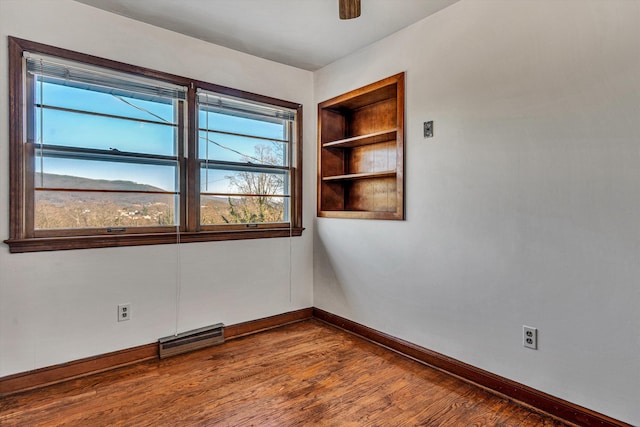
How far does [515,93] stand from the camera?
2096mm

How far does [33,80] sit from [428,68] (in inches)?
106

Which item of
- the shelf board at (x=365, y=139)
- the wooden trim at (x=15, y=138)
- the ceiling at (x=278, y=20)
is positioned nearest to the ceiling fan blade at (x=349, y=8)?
the ceiling at (x=278, y=20)

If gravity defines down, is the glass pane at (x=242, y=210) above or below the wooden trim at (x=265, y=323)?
above

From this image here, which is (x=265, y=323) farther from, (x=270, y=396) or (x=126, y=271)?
(x=126, y=271)

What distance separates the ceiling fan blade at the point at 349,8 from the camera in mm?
1799

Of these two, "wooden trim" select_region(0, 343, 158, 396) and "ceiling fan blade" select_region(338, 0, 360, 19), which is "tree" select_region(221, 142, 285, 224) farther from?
"ceiling fan blade" select_region(338, 0, 360, 19)

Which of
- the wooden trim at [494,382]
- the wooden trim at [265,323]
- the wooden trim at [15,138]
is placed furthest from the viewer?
the wooden trim at [265,323]

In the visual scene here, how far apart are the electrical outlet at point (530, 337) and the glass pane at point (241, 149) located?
2.44 m

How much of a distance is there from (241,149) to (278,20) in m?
1.13

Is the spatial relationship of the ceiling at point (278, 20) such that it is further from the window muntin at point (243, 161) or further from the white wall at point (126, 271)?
the window muntin at point (243, 161)

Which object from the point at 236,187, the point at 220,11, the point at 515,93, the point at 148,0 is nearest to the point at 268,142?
the point at 236,187

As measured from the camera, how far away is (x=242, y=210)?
127 inches

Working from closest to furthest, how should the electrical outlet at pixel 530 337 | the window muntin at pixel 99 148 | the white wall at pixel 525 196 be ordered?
1. the white wall at pixel 525 196
2. the electrical outlet at pixel 530 337
3. the window muntin at pixel 99 148

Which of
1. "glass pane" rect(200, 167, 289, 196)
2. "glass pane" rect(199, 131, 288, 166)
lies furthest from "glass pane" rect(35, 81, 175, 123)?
"glass pane" rect(200, 167, 289, 196)
